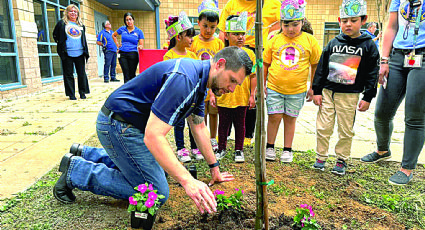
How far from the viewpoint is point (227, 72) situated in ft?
5.98

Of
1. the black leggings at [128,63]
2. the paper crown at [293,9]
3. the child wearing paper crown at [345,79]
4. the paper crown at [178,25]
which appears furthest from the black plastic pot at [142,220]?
the black leggings at [128,63]

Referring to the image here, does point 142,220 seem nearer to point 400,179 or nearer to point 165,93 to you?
point 165,93

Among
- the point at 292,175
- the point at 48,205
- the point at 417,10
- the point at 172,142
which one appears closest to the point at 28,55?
the point at 172,142

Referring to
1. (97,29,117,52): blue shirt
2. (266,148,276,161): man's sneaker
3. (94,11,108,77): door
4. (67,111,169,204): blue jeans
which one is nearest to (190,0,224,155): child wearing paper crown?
(266,148,276,161): man's sneaker

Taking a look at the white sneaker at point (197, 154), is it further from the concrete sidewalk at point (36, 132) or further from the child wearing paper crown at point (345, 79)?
the concrete sidewalk at point (36, 132)

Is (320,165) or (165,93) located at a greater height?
(165,93)

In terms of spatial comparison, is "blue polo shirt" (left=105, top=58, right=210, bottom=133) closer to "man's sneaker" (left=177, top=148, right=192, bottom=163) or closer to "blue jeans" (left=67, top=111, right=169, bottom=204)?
"blue jeans" (left=67, top=111, right=169, bottom=204)

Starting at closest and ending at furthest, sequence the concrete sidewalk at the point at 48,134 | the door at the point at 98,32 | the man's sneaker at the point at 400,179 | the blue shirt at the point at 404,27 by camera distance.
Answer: the blue shirt at the point at 404,27 → the man's sneaker at the point at 400,179 → the concrete sidewalk at the point at 48,134 → the door at the point at 98,32

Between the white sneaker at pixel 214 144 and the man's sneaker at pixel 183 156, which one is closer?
the man's sneaker at pixel 183 156

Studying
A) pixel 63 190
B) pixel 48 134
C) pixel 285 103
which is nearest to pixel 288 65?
pixel 285 103

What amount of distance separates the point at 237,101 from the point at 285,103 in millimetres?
516

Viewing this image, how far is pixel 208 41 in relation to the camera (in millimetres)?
3525

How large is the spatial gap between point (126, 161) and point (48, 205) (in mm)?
727

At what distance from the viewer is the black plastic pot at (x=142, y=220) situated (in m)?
1.93
